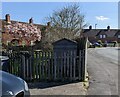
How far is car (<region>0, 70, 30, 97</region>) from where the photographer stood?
3.99m

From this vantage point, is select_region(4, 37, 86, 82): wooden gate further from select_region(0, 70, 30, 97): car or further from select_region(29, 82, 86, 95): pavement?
select_region(0, 70, 30, 97): car

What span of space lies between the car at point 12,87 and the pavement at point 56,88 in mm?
2728

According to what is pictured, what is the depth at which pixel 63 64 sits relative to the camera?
9141 mm

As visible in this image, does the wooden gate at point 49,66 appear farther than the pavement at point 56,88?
Yes

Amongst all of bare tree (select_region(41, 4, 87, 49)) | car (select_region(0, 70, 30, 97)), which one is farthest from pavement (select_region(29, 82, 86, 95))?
bare tree (select_region(41, 4, 87, 49))

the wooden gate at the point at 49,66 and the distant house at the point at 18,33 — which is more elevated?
the distant house at the point at 18,33

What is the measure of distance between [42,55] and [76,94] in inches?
91.9

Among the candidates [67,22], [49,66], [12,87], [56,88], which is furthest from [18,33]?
[12,87]

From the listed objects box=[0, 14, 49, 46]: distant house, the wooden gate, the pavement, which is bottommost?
the pavement

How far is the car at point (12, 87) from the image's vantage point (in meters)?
3.99

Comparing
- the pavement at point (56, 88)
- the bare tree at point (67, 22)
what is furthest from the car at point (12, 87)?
the bare tree at point (67, 22)

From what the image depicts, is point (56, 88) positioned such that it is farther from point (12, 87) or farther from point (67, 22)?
point (67, 22)

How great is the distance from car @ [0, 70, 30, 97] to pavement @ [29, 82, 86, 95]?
2728mm

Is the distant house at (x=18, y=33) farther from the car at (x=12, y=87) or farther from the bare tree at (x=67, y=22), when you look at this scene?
the car at (x=12, y=87)
